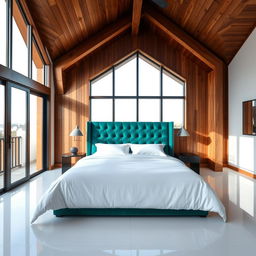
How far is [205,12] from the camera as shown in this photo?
15.3ft

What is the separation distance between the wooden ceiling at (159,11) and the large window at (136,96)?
1.23 metres

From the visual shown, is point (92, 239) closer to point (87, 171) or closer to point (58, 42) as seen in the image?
point (87, 171)

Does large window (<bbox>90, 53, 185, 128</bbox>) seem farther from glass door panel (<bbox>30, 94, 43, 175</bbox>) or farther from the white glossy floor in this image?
the white glossy floor

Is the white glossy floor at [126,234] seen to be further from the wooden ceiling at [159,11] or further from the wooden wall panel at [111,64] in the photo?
the wooden ceiling at [159,11]

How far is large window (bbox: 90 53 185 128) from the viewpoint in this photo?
6.09 metres

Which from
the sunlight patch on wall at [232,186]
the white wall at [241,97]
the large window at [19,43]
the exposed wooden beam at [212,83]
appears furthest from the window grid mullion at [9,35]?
the white wall at [241,97]

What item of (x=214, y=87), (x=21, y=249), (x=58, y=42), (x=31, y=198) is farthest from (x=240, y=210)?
(x=58, y=42)

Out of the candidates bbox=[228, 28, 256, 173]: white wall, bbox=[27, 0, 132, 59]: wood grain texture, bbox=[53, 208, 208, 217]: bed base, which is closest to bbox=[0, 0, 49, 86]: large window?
bbox=[27, 0, 132, 59]: wood grain texture

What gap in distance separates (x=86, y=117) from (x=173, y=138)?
237 centimetres

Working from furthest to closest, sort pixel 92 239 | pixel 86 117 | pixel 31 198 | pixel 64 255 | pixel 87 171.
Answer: pixel 86 117 → pixel 31 198 → pixel 87 171 → pixel 92 239 → pixel 64 255

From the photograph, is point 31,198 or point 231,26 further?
point 231,26

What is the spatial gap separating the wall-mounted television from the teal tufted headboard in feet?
5.54

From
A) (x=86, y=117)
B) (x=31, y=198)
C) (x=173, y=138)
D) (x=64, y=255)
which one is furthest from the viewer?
(x=86, y=117)

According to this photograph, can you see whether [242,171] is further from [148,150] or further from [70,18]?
[70,18]
